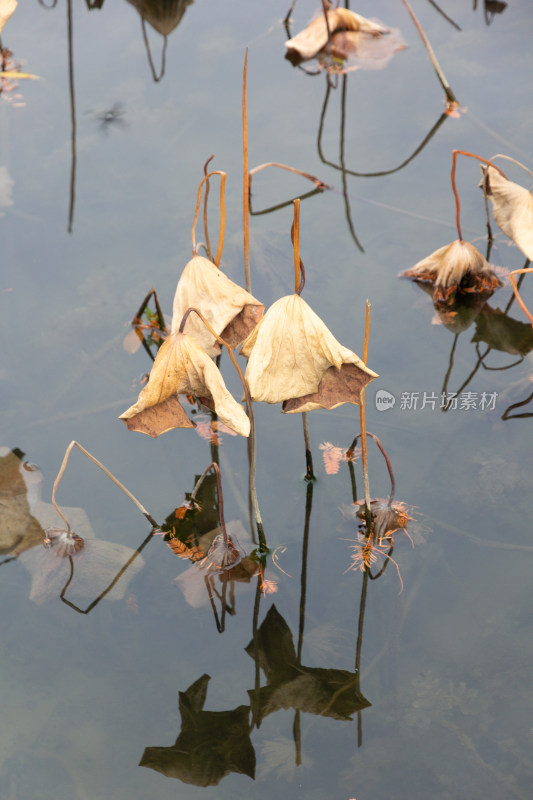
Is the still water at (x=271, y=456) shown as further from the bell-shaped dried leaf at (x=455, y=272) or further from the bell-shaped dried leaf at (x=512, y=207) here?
the bell-shaped dried leaf at (x=512, y=207)

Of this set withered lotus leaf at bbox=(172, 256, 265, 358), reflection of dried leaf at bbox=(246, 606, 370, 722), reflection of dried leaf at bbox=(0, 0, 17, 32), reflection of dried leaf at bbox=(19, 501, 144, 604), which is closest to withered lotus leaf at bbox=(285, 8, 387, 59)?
reflection of dried leaf at bbox=(0, 0, 17, 32)

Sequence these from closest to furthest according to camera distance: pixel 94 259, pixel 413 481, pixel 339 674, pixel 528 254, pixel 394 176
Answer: pixel 339 674
pixel 413 481
pixel 528 254
pixel 94 259
pixel 394 176

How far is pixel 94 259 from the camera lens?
8.87 ft

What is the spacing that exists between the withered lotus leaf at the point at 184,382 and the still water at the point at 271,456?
49cm

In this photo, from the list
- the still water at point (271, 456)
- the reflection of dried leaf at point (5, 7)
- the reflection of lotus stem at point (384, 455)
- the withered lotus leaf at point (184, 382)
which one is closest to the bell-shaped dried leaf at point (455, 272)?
the still water at point (271, 456)

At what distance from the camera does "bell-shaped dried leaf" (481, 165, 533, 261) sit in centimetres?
236

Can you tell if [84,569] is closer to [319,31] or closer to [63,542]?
[63,542]

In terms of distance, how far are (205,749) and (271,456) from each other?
30.3 inches

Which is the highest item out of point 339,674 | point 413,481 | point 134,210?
point 134,210

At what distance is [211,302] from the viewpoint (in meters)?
1.78

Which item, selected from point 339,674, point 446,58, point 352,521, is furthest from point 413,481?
point 446,58

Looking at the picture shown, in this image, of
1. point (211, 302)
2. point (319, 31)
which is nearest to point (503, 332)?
point (211, 302)

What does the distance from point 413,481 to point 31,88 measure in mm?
2523

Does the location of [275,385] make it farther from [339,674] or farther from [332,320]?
[332,320]
